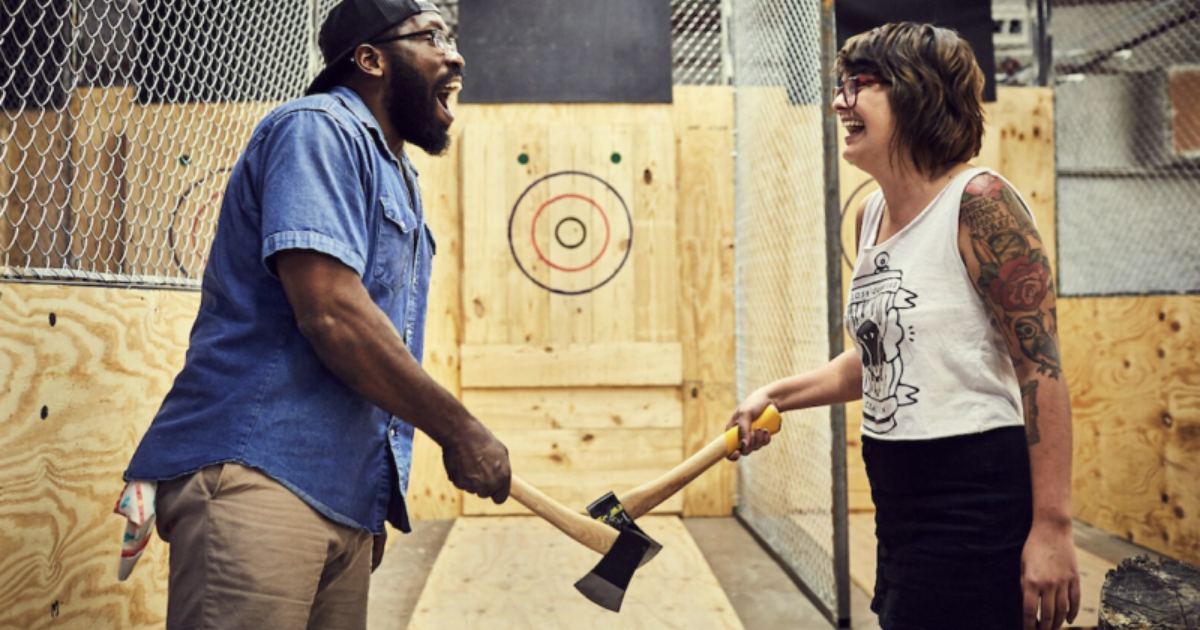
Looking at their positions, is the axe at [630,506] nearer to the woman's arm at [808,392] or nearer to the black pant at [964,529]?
the woman's arm at [808,392]

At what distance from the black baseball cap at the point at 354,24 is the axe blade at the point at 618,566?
119cm

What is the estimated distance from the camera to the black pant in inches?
50.3

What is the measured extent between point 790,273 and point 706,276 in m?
1.00

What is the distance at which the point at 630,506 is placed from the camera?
2049 mm

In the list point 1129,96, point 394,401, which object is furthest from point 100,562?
point 1129,96

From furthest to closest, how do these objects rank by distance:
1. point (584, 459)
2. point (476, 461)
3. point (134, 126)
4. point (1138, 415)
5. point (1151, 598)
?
point (584, 459) → point (1138, 415) → point (134, 126) → point (1151, 598) → point (476, 461)

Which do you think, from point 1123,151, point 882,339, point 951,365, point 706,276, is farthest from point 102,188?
point 1123,151

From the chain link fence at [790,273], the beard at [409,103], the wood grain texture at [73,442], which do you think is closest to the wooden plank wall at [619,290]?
the chain link fence at [790,273]

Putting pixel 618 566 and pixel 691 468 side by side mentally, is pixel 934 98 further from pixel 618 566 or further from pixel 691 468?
pixel 618 566

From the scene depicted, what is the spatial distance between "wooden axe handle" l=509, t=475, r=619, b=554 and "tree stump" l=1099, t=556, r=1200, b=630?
4.38 feet

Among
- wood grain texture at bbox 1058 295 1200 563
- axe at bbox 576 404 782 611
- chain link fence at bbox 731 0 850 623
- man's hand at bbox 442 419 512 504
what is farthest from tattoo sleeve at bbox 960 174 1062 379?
wood grain texture at bbox 1058 295 1200 563

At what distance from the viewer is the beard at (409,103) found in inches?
67.5

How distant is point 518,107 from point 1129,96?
6399mm

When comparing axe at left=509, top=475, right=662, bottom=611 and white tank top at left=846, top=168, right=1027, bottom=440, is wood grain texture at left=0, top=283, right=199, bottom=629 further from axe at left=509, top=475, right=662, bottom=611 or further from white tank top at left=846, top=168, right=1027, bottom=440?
white tank top at left=846, top=168, right=1027, bottom=440
